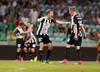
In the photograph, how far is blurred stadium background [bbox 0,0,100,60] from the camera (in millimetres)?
15438

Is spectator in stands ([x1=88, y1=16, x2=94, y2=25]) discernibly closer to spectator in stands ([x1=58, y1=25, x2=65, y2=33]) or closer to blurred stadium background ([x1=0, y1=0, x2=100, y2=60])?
blurred stadium background ([x1=0, y1=0, x2=100, y2=60])

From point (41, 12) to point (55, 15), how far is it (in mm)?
1168

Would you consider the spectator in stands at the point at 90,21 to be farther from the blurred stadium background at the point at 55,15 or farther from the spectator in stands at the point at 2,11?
the spectator in stands at the point at 2,11

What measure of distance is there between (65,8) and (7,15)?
5060 millimetres

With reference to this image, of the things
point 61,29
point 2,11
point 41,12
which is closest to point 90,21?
point 61,29

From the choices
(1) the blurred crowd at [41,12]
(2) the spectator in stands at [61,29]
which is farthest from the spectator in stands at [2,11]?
(2) the spectator in stands at [61,29]

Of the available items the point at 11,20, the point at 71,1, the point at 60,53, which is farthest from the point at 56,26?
the point at 71,1

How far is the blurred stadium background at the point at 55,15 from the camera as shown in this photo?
1544 cm

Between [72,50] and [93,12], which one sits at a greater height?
[93,12]

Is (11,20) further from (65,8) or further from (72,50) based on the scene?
(65,8)

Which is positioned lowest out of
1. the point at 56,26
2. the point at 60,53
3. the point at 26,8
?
the point at 60,53

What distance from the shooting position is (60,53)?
16328 mm

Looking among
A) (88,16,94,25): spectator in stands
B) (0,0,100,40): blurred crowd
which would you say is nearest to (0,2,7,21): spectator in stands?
(0,0,100,40): blurred crowd

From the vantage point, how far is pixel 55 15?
18.5 metres
